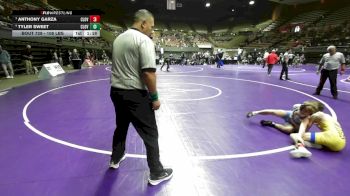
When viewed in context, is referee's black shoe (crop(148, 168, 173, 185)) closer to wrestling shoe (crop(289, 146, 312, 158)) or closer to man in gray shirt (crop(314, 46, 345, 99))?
wrestling shoe (crop(289, 146, 312, 158))

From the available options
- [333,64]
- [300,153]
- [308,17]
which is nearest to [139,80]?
[300,153]

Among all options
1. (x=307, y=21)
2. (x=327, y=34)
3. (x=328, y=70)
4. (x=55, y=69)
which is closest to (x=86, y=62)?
(x=55, y=69)

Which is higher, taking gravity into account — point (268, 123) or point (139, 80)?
point (139, 80)

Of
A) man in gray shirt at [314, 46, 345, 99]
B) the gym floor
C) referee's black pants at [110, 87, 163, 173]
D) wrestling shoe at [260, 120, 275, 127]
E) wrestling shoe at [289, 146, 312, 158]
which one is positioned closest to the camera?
referee's black pants at [110, 87, 163, 173]

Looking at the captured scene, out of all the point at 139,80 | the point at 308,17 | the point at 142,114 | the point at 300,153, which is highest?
the point at 308,17

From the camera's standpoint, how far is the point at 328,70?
9016mm

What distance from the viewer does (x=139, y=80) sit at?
3.07 metres

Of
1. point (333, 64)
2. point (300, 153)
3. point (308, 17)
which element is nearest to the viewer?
point (300, 153)

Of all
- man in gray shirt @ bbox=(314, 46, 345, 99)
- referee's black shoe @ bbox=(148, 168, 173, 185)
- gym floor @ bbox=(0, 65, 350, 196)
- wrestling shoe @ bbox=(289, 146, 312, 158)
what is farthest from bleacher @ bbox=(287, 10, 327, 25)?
referee's black shoe @ bbox=(148, 168, 173, 185)

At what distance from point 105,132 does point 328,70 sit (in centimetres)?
761

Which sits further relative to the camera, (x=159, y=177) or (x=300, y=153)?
(x=300, y=153)

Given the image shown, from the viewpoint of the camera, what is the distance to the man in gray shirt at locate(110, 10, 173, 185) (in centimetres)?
292

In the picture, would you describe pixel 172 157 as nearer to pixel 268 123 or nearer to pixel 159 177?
pixel 159 177

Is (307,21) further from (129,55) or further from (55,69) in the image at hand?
(129,55)
